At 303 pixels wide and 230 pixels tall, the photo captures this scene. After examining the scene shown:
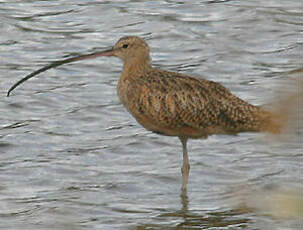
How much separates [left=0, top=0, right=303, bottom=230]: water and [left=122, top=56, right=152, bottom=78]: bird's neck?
25.7 inches

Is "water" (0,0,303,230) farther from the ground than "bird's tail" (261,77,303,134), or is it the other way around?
"bird's tail" (261,77,303,134)

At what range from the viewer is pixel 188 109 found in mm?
7039

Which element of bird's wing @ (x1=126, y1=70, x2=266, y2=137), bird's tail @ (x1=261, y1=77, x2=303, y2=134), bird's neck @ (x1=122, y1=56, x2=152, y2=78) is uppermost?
bird's tail @ (x1=261, y1=77, x2=303, y2=134)

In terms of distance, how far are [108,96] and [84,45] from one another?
198 centimetres

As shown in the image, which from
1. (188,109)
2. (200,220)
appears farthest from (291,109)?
(188,109)

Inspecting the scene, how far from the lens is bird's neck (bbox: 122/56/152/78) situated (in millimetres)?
7580

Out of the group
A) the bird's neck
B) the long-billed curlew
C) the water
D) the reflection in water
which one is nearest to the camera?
the reflection in water

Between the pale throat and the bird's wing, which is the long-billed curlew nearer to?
the bird's wing

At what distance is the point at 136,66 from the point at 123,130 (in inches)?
72.4

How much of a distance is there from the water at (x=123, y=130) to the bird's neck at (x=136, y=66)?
0.65 meters

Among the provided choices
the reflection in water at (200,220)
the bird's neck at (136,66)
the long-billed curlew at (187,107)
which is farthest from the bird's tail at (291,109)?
the bird's neck at (136,66)

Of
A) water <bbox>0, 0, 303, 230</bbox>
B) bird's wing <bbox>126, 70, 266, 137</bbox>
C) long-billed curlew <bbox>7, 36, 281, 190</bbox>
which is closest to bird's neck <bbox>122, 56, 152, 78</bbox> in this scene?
long-billed curlew <bbox>7, 36, 281, 190</bbox>

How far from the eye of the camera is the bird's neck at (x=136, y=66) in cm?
758

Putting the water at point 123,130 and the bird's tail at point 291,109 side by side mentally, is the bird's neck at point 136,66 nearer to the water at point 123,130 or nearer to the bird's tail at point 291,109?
the water at point 123,130
